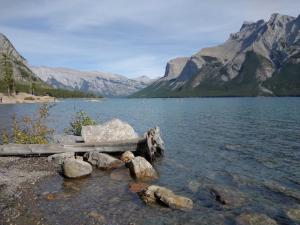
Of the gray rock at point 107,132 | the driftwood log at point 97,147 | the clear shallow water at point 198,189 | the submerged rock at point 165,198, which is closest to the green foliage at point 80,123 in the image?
the gray rock at point 107,132

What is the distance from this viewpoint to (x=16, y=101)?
192 m

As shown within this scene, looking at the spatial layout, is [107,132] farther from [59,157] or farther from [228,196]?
[228,196]

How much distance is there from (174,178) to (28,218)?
13.4 metres

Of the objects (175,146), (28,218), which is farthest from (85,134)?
(28,218)

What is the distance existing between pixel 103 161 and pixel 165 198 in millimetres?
11380

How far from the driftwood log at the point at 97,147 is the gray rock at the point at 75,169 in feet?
20.3

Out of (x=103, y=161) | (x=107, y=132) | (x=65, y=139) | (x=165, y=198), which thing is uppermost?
(x=107, y=132)

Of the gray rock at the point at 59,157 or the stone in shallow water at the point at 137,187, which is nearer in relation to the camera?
the stone in shallow water at the point at 137,187

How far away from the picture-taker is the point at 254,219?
18.9 meters

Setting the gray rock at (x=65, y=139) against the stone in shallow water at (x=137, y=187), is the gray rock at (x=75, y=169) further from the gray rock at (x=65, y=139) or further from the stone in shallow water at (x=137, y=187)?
the gray rock at (x=65, y=139)

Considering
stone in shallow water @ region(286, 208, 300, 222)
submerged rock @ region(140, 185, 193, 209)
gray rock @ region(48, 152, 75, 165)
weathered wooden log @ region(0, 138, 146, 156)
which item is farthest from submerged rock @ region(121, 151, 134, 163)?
stone in shallow water @ region(286, 208, 300, 222)

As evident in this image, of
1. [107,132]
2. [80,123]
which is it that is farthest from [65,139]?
[80,123]

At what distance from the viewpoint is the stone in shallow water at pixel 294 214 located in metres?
19.2

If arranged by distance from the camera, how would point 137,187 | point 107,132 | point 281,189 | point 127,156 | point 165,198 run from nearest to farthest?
1. point 165,198
2. point 137,187
3. point 281,189
4. point 127,156
5. point 107,132
